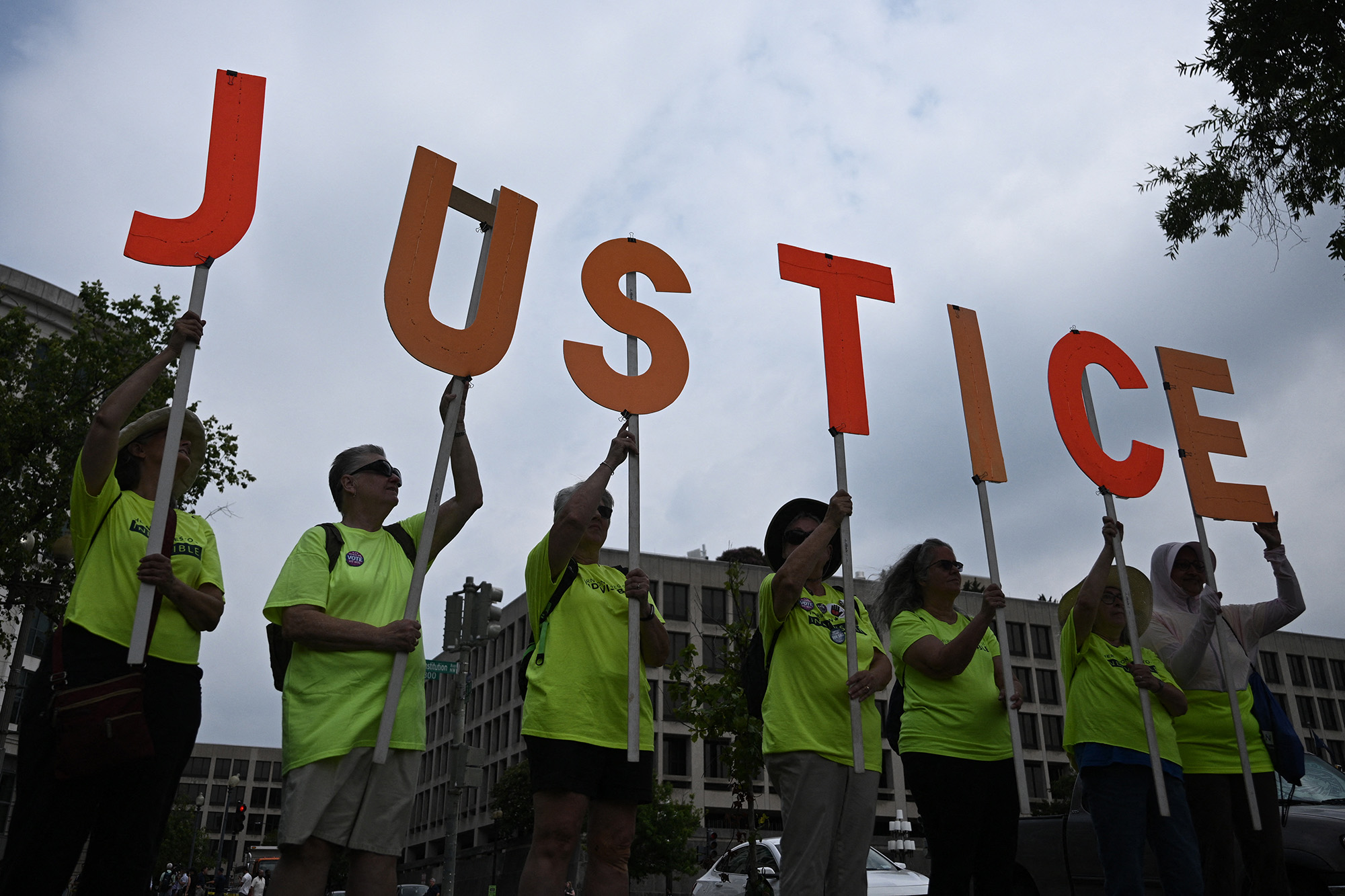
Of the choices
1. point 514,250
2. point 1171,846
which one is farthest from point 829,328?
point 1171,846

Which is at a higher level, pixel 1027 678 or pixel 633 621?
pixel 1027 678

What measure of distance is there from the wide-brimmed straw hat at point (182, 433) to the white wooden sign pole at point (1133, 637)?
455 cm

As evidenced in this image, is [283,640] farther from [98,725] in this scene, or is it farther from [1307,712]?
[1307,712]

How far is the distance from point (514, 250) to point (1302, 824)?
227 inches

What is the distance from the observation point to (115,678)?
364 centimetres

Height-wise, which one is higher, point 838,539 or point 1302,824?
point 838,539

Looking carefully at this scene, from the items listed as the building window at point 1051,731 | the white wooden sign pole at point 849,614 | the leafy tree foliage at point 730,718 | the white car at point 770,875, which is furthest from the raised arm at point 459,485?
the building window at point 1051,731

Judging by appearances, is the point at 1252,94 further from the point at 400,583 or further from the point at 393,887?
the point at 393,887

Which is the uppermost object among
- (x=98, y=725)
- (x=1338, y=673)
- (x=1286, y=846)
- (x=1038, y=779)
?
(x=1338, y=673)

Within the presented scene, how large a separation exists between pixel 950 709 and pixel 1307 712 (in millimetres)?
75157

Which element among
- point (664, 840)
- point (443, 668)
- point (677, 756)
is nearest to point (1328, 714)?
point (677, 756)

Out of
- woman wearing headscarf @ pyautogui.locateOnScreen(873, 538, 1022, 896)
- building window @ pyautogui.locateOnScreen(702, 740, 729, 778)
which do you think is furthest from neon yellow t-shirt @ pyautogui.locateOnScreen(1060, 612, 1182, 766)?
building window @ pyautogui.locateOnScreen(702, 740, 729, 778)

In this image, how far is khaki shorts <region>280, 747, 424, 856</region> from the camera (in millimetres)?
3625

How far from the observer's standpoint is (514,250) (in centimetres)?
501
